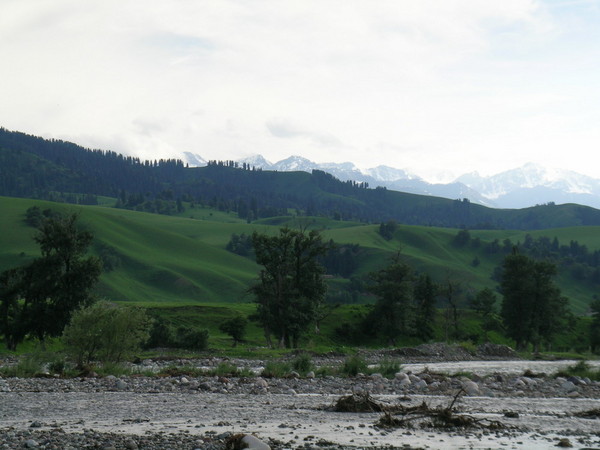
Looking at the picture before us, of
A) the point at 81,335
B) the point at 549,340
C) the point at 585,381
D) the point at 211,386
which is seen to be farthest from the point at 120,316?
the point at 549,340

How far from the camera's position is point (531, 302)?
96000 millimetres

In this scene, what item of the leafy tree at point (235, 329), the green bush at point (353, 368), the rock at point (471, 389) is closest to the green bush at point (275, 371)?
the green bush at point (353, 368)

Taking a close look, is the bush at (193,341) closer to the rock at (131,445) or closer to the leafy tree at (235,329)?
the leafy tree at (235,329)

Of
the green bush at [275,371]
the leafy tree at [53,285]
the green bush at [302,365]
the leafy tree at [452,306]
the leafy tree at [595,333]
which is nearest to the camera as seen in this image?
the green bush at [275,371]

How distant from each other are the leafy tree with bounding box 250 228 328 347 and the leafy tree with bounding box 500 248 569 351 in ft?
119

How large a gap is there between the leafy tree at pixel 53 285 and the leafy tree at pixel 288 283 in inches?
772

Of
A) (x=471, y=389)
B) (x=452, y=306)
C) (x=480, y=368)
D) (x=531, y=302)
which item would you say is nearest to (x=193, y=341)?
(x=480, y=368)

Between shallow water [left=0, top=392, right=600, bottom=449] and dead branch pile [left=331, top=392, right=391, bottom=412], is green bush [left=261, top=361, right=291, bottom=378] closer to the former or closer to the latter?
shallow water [left=0, top=392, right=600, bottom=449]

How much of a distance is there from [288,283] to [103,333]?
37890 mm

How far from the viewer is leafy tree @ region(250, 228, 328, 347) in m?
73.9

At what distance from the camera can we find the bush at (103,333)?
3903 centimetres

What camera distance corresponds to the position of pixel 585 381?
45.2 m

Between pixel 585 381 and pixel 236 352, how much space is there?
33635 mm

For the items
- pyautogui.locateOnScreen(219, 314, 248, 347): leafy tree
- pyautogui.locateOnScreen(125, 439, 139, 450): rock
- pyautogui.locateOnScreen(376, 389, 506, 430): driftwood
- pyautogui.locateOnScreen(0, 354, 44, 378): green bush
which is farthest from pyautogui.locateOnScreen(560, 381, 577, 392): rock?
pyautogui.locateOnScreen(219, 314, 248, 347): leafy tree
